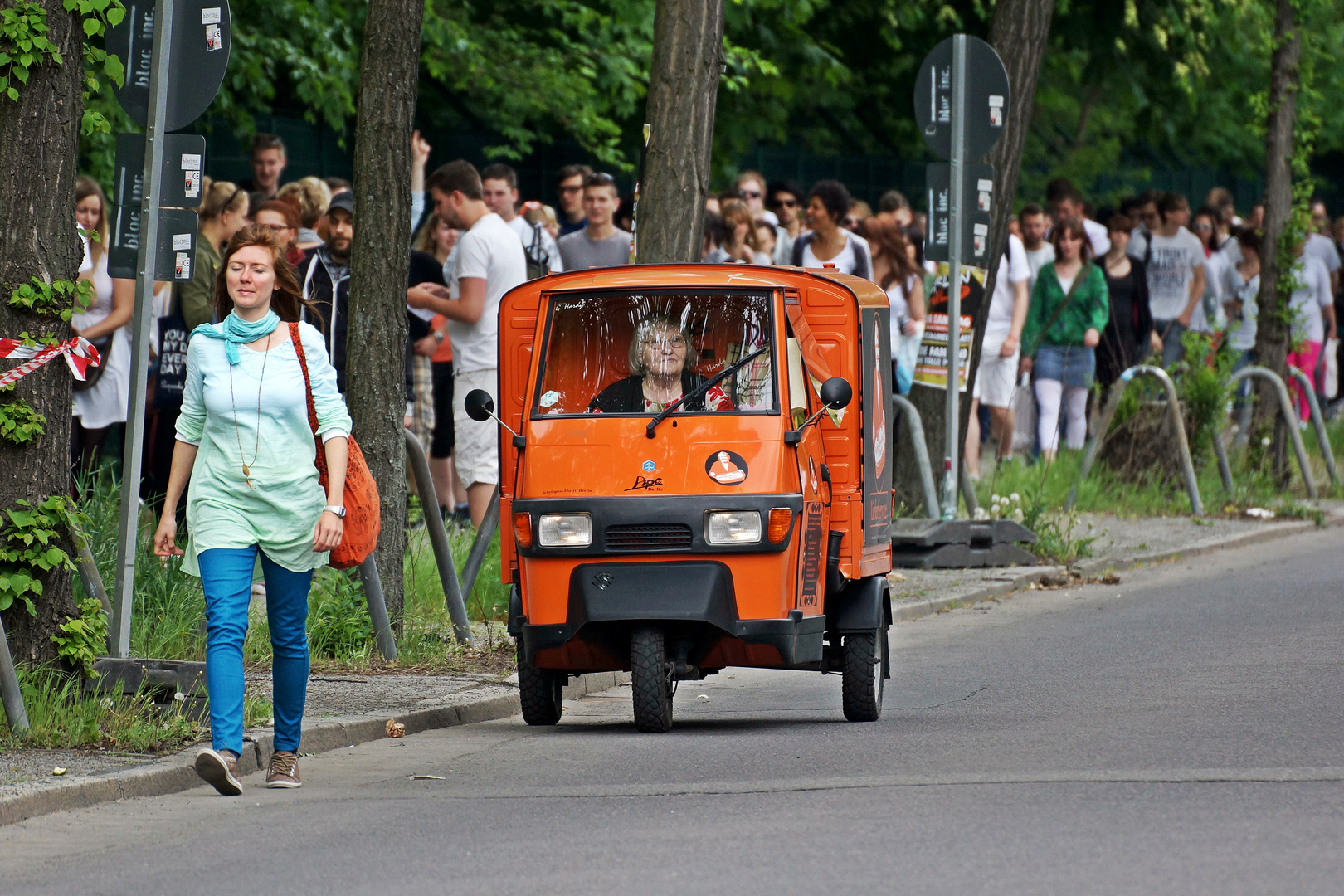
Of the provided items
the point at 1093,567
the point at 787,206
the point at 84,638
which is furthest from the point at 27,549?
the point at 787,206

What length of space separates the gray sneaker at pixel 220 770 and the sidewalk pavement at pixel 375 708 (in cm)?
27

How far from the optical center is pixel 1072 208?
19859mm

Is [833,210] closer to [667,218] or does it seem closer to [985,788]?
[667,218]

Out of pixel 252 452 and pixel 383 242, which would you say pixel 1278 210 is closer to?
pixel 383 242

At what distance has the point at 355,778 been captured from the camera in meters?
7.77

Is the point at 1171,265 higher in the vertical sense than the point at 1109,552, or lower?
higher

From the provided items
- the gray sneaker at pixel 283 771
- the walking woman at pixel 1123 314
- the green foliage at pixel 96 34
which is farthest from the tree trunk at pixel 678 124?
the walking woman at pixel 1123 314

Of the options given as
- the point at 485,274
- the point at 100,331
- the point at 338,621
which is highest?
the point at 485,274

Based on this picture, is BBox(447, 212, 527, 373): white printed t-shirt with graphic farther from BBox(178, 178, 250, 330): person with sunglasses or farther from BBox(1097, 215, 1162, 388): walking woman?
BBox(1097, 215, 1162, 388): walking woman

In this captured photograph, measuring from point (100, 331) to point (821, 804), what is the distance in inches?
279

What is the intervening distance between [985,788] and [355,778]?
2229 mm

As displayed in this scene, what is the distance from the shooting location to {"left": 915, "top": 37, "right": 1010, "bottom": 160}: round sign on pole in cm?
1354

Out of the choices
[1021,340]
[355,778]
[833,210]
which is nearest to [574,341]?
[355,778]

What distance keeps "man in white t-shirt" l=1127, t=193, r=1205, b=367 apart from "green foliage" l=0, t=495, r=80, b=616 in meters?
14.1
